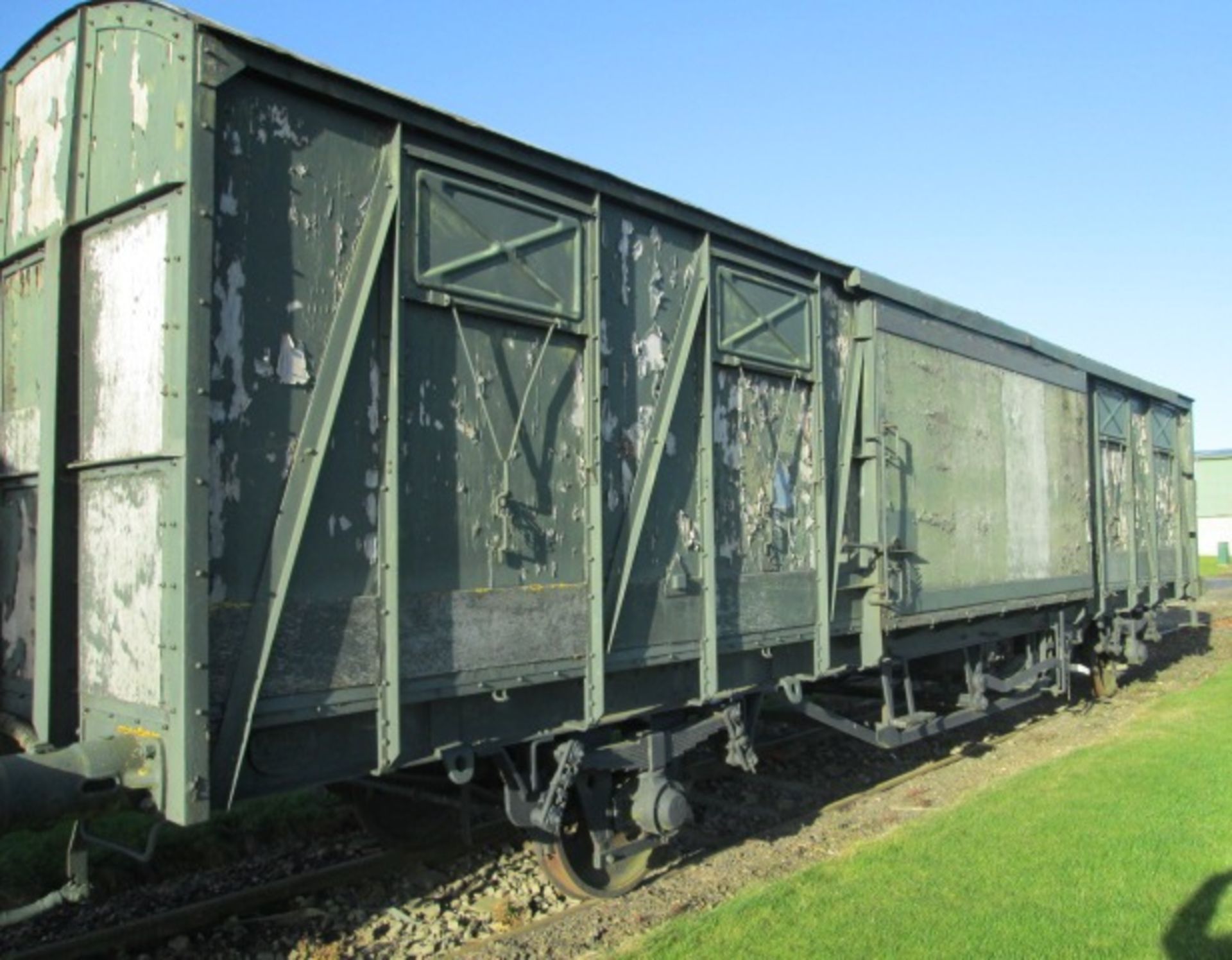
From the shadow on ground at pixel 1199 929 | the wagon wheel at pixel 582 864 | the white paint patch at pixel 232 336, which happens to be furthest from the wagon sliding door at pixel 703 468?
the shadow on ground at pixel 1199 929

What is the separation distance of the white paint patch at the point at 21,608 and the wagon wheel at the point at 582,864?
106 inches

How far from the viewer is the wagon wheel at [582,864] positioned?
578 centimetres

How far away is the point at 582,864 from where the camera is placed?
6.00 meters

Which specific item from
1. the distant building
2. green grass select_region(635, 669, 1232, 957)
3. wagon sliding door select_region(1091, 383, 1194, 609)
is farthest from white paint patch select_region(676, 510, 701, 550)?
the distant building

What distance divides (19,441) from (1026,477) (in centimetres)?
841

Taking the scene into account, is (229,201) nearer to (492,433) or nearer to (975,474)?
(492,433)

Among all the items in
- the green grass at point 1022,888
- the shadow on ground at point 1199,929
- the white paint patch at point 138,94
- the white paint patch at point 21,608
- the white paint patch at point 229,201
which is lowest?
the green grass at point 1022,888

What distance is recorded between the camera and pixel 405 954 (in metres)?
5.20

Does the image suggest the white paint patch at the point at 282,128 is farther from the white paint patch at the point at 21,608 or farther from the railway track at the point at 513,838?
the railway track at the point at 513,838

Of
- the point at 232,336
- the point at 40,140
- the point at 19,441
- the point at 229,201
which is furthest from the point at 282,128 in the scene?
the point at 19,441

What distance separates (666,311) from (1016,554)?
17.1 feet

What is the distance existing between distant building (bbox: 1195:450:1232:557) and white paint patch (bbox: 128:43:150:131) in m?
62.1

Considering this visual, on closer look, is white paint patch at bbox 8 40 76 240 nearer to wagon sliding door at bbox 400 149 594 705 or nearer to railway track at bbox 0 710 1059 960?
wagon sliding door at bbox 400 149 594 705

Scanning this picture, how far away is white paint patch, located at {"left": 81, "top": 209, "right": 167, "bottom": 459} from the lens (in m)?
4.06
